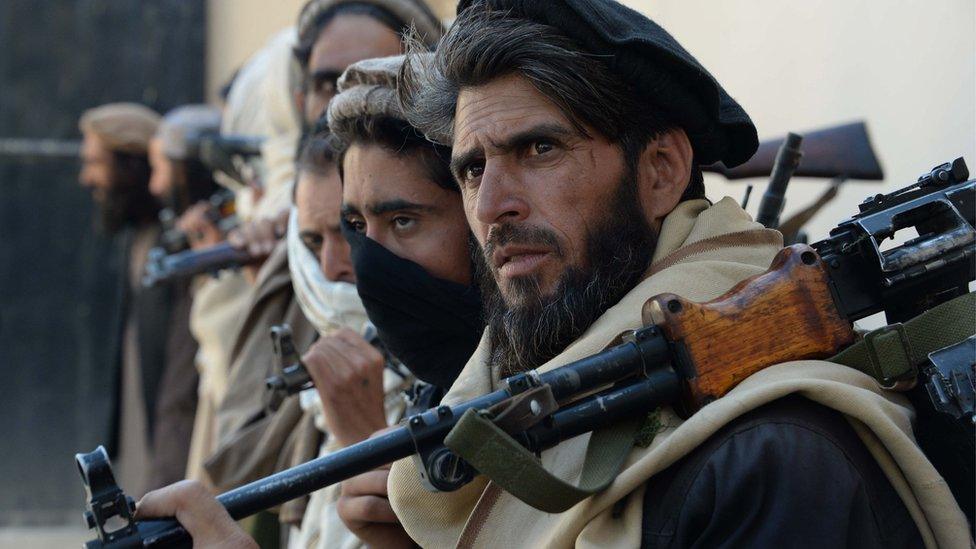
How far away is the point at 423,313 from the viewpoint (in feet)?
10.6

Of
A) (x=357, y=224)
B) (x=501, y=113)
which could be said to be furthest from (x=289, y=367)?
(x=501, y=113)

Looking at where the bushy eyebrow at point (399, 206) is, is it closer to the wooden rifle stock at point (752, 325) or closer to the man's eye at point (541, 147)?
the man's eye at point (541, 147)

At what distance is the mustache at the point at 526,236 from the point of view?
2.52m

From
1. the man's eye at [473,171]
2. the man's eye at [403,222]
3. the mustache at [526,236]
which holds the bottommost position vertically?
the mustache at [526,236]

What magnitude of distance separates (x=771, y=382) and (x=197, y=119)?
6516mm

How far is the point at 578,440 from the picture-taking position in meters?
2.33

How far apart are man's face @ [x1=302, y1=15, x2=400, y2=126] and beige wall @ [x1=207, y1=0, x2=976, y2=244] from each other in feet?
3.27

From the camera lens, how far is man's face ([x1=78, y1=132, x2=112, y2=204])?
8719 millimetres

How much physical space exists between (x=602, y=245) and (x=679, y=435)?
545 millimetres

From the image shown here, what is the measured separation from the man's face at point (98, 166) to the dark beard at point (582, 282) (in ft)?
21.4

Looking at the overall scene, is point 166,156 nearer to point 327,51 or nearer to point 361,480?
point 327,51

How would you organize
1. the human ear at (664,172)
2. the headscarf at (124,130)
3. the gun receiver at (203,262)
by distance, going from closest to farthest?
the human ear at (664,172) < the gun receiver at (203,262) < the headscarf at (124,130)

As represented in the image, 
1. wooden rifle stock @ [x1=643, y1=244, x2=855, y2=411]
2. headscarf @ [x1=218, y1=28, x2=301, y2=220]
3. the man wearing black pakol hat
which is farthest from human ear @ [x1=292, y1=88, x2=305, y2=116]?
wooden rifle stock @ [x1=643, y1=244, x2=855, y2=411]

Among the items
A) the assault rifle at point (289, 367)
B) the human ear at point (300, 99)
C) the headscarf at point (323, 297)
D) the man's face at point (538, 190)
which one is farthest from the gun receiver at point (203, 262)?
the man's face at point (538, 190)
